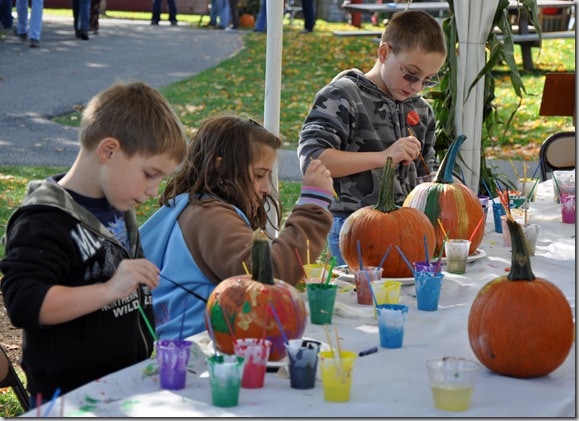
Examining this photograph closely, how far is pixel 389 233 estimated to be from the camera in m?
3.26

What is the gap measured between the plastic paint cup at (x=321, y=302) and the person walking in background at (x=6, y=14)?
1688cm

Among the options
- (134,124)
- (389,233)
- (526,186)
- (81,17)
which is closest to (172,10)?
(81,17)

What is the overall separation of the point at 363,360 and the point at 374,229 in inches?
35.5

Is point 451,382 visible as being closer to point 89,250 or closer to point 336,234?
point 89,250

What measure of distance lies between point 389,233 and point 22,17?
14.9 m

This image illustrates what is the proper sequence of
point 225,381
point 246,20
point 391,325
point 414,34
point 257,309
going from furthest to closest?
1. point 246,20
2. point 414,34
3. point 391,325
4. point 257,309
5. point 225,381

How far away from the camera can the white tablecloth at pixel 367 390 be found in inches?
80.7

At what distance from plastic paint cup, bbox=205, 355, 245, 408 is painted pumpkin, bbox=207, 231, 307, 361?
32cm

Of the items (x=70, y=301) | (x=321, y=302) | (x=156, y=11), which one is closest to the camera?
(x=70, y=301)

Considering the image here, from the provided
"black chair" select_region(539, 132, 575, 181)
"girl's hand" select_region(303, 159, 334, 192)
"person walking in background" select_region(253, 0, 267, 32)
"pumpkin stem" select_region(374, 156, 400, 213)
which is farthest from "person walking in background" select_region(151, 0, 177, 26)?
"girl's hand" select_region(303, 159, 334, 192)

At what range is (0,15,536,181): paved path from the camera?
→ 32.3 ft

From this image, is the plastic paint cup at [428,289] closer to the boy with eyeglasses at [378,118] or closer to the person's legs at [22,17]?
the boy with eyeglasses at [378,118]

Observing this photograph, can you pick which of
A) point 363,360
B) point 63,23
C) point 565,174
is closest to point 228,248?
point 363,360

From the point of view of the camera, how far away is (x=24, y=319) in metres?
2.29
